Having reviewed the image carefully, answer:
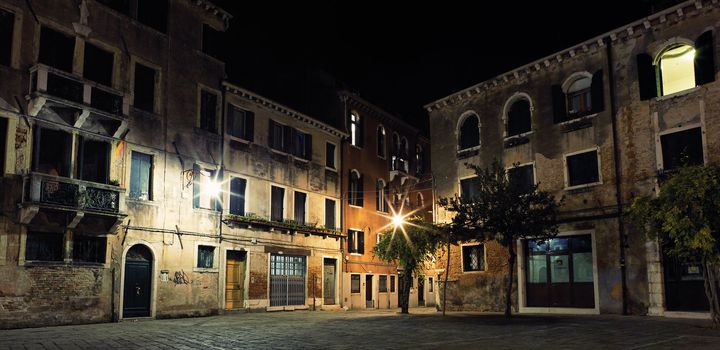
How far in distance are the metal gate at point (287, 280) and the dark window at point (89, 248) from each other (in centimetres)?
934

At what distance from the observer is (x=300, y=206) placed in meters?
30.7

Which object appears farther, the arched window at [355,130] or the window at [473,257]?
the arched window at [355,130]

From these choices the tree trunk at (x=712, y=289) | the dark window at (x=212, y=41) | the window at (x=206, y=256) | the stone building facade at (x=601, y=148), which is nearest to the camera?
the tree trunk at (x=712, y=289)

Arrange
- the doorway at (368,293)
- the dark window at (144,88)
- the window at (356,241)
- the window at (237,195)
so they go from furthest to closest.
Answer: the doorway at (368,293) < the window at (356,241) < the window at (237,195) < the dark window at (144,88)

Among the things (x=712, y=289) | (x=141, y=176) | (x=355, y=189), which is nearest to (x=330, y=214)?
(x=355, y=189)

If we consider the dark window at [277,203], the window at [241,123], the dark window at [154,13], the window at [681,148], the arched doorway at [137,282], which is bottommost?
the arched doorway at [137,282]

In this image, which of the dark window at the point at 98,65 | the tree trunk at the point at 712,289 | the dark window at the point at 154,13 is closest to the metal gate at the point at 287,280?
the dark window at the point at 98,65

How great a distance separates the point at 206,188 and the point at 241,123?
4.11 m

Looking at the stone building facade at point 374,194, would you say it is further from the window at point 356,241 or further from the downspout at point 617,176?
the downspout at point 617,176

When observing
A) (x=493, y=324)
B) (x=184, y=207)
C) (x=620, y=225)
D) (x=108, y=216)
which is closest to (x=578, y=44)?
(x=620, y=225)

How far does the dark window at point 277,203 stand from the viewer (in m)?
28.8

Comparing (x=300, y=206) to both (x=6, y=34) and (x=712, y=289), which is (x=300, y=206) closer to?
(x=6, y=34)

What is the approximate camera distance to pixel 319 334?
14703 mm

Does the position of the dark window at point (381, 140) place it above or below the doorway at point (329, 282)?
above
